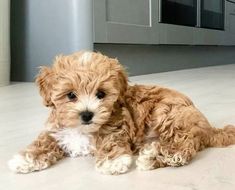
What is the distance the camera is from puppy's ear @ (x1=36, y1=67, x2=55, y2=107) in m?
1.01

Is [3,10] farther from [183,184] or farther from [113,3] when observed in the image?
[183,184]

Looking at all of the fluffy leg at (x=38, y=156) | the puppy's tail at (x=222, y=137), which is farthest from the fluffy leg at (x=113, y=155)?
the puppy's tail at (x=222, y=137)

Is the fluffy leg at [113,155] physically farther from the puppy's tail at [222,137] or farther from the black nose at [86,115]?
the puppy's tail at [222,137]

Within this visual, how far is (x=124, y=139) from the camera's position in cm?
103

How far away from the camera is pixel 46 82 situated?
3.34 feet

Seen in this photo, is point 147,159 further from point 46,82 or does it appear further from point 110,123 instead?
point 46,82

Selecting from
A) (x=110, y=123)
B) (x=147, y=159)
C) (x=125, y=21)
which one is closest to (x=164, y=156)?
(x=147, y=159)

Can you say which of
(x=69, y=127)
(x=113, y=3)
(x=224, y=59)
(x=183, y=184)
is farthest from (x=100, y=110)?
(x=224, y=59)

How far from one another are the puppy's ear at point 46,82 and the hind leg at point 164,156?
0.25m

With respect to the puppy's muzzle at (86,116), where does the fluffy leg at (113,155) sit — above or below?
below

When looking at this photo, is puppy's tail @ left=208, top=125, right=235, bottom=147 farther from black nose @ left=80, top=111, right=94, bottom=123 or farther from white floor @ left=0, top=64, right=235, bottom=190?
black nose @ left=80, top=111, right=94, bottom=123

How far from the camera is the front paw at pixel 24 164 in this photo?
939 millimetres

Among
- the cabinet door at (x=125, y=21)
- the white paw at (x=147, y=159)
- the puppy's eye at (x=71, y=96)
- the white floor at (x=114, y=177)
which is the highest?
the cabinet door at (x=125, y=21)

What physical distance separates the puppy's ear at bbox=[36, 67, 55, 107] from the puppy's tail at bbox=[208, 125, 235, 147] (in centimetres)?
40
